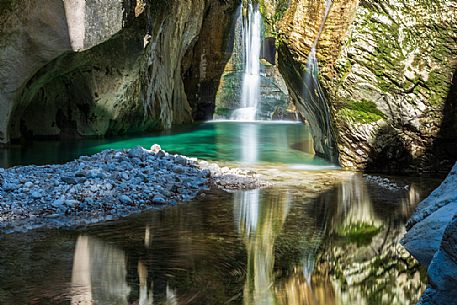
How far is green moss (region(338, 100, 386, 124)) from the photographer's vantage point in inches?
496

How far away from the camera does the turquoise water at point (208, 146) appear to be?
15156 mm

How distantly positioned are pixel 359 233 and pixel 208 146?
436 inches

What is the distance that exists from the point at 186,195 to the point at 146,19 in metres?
9.32

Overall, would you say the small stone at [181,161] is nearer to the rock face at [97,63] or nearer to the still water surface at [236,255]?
the still water surface at [236,255]

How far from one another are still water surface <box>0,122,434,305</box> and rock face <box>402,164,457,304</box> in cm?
33

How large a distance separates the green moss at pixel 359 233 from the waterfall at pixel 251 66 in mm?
23158

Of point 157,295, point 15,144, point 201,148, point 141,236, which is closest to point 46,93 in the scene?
point 15,144

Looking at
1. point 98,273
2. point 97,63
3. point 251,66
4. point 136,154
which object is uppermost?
point 251,66

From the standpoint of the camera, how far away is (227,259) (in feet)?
21.1

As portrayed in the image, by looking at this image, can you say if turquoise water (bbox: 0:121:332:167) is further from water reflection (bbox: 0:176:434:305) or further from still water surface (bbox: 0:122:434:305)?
water reflection (bbox: 0:176:434:305)

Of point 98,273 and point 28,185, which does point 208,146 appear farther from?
point 98,273

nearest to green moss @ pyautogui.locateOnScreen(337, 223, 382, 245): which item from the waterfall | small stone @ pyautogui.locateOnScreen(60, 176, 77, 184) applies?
small stone @ pyautogui.locateOnScreen(60, 176, 77, 184)

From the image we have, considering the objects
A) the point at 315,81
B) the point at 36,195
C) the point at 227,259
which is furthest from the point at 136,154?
the point at 227,259

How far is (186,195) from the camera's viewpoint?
9930 millimetres
